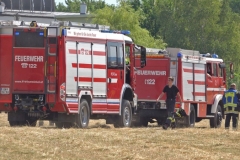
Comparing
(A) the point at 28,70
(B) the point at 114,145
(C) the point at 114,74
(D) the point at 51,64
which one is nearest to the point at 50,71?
(D) the point at 51,64

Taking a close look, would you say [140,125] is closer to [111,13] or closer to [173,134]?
[173,134]

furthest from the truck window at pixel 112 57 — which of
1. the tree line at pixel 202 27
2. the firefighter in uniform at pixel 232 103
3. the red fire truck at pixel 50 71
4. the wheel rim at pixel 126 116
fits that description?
the tree line at pixel 202 27

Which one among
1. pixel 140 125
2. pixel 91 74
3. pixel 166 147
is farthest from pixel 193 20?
pixel 166 147

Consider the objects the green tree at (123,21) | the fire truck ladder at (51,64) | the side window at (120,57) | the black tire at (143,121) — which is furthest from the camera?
the green tree at (123,21)

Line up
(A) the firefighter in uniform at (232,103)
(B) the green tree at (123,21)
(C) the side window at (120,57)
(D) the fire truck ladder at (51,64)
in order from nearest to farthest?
1. (D) the fire truck ladder at (51,64)
2. (C) the side window at (120,57)
3. (A) the firefighter in uniform at (232,103)
4. (B) the green tree at (123,21)

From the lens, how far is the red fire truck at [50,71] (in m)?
24.5

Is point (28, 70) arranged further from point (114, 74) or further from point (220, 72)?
point (220, 72)

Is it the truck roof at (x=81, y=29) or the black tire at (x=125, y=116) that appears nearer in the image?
the truck roof at (x=81, y=29)

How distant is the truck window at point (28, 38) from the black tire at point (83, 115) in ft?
7.13

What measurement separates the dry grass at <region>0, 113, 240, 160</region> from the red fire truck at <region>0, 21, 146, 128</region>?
2.10 meters

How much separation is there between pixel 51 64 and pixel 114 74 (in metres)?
2.90

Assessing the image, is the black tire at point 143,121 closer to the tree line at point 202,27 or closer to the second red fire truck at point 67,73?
the second red fire truck at point 67,73

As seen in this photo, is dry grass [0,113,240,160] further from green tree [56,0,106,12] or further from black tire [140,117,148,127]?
green tree [56,0,106,12]

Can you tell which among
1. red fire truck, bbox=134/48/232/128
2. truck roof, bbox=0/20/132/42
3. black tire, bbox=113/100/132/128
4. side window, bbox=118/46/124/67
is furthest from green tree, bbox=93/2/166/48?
truck roof, bbox=0/20/132/42
